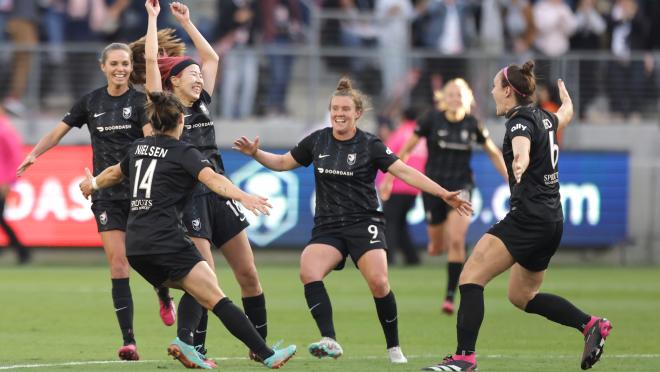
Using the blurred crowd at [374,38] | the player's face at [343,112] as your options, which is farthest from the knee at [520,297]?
the blurred crowd at [374,38]

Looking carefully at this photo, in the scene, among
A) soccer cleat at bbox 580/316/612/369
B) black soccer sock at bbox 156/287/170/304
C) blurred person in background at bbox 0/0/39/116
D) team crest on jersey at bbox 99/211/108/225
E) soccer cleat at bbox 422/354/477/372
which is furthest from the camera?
blurred person in background at bbox 0/0/39/116

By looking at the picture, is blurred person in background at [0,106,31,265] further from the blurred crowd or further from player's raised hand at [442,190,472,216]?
player's raised hand at [442,190,472,216]

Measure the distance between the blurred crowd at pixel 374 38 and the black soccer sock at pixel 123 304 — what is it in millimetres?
11783

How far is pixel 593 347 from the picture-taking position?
32.4 feet

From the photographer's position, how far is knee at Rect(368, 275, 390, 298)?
10.4m

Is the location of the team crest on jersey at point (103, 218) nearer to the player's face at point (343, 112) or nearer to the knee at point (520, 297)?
the player's face at point (343, 112)

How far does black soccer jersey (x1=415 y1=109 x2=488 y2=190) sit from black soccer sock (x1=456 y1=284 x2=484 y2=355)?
236 inches

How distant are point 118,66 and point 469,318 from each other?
3.46 metres

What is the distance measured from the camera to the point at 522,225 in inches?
391

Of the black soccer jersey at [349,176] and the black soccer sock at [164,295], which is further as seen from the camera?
the black soccer sock at [164,295]

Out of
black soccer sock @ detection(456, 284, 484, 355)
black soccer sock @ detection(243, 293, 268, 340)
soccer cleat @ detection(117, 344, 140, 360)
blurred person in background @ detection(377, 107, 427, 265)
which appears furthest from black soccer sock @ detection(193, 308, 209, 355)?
blurred person in background @ detection(377, 107, 427, 265)

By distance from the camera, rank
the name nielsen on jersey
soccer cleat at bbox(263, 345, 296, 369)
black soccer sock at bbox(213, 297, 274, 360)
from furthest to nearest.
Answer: the name nielsen on jersey < soccer cleat at bbox(263, 345, 296, 369) < black soccer sock at bbox(213, 297, 274, 360)

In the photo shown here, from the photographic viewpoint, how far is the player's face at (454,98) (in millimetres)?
15828

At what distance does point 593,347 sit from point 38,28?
50.7ft
